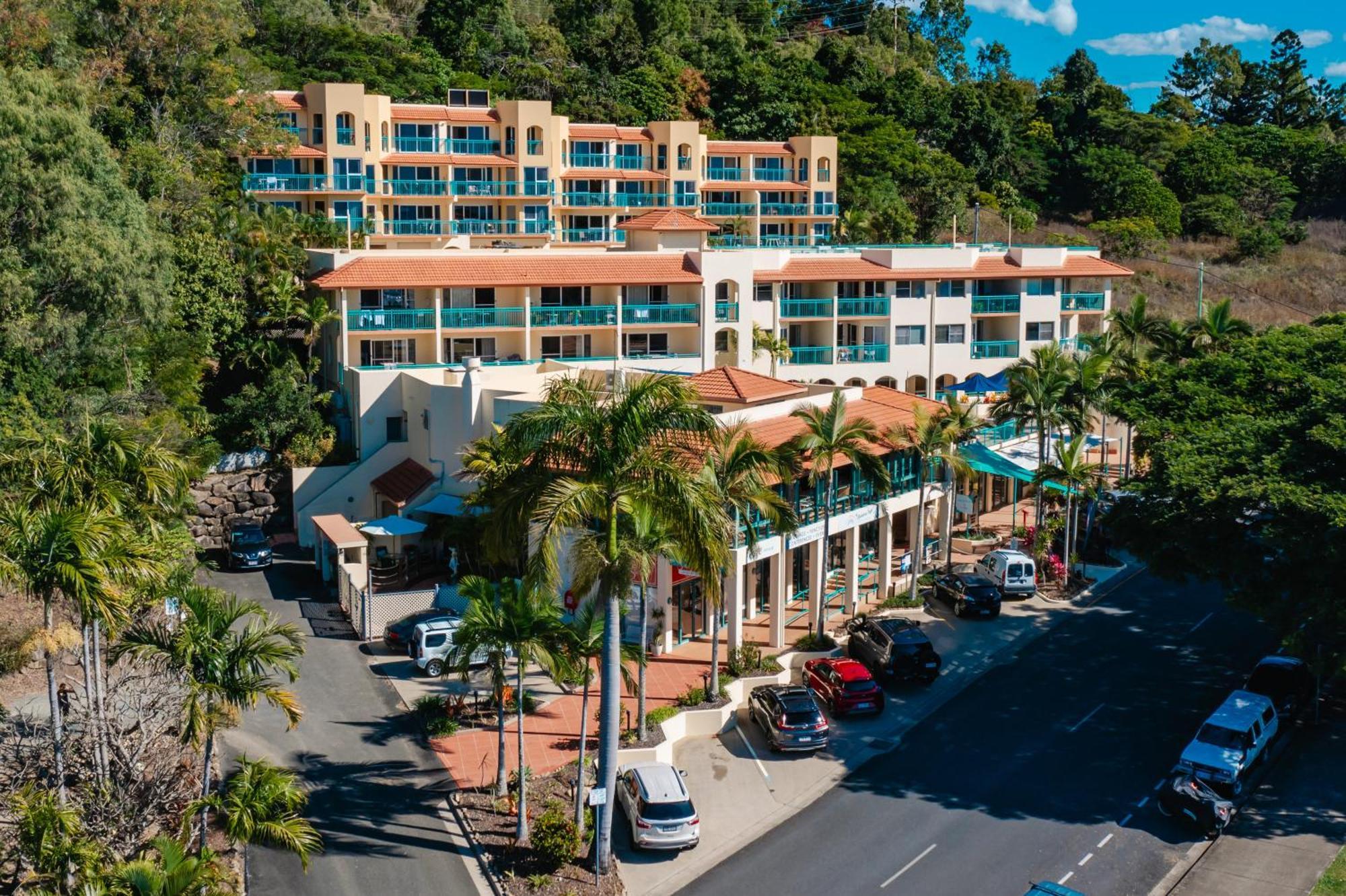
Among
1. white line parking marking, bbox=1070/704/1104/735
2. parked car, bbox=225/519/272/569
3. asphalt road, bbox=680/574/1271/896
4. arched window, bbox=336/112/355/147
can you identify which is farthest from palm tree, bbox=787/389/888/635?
arched window, bbox=336/112/355/147

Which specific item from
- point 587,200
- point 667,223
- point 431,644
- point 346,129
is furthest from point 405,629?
point 587,200

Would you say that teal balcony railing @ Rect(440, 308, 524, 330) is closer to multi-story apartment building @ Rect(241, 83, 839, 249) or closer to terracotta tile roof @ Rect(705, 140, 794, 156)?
multi-story apartment building @ Rect(241, 83, 839, 249)

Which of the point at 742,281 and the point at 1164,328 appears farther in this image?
the point at 742,281

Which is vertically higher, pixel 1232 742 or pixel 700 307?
pixel 700 307

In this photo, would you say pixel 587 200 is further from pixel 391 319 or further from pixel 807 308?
pixel 391 319

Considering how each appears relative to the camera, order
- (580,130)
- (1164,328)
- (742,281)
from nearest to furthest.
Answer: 1. (1164,328)
2. (742,281)
3. (580,130)

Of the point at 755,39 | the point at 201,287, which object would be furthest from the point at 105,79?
the point at 755,39

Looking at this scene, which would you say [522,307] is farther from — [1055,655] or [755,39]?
[755,39]
